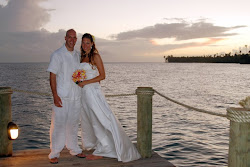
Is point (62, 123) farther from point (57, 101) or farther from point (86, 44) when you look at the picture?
point (86, 44)

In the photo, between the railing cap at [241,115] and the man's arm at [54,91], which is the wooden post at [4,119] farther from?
the railing cap at [241,115]

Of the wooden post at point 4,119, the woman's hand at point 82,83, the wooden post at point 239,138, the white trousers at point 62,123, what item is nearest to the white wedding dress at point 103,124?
the woman's hand at point 82,83

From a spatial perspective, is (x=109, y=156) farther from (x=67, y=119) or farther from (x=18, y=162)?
(x=18, y=162)

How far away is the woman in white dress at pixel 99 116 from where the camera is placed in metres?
4.53

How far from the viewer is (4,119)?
15.3 ft

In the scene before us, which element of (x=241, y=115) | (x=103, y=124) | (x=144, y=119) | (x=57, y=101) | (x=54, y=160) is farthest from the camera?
(x=144, y=119)

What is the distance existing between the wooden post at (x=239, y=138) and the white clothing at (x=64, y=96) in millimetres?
2674

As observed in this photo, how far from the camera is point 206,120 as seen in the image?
50.8 feet

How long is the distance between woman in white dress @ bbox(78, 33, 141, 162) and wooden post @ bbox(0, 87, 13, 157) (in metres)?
1.36

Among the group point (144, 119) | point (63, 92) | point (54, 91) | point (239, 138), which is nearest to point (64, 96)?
point (63, 92)

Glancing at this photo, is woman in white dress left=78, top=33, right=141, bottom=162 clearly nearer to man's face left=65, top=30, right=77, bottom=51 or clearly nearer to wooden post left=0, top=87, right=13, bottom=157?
man's face left=65, top=30, right=77, bottom=51

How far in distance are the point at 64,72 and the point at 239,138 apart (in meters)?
2.90

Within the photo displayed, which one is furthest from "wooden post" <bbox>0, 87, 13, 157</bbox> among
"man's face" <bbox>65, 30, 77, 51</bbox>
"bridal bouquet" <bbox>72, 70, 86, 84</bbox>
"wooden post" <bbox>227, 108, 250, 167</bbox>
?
"wooden post" <bbox>227, 108, 250, 167</bbox>

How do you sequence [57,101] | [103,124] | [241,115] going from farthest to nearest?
[103,124]
[57,101]
[241,115]
